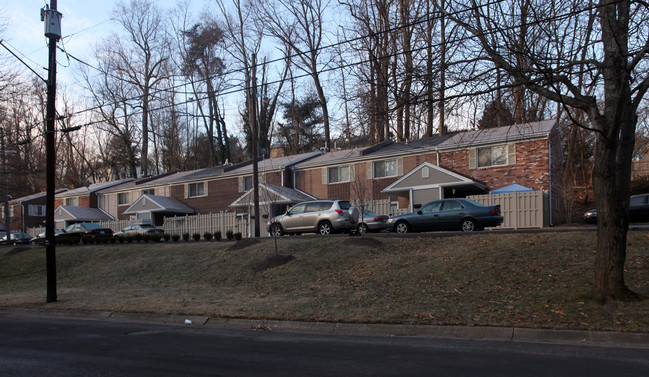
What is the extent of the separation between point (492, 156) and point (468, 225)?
1134 cm

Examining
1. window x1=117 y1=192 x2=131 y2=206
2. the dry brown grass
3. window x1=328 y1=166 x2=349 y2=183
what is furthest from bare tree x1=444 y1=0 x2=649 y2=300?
window x1=117 y1=192 x2=131 y2=206

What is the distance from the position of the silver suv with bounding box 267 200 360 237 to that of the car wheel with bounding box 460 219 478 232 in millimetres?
4492

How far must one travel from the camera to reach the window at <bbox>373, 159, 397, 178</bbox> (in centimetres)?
3409

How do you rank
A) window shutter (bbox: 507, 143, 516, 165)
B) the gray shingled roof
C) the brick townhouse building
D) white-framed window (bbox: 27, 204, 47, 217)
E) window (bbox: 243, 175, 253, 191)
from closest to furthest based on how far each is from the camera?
the brick townhouse building, window shutter (bbox: 507, 143, 516, 165), window (bbox: 243, 175, 253, 191), the gray shingled roof, white-framed window (bbox: 27, 204, 47, 217)

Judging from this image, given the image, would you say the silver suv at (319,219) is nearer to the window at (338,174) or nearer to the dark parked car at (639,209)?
the window at (338,174)

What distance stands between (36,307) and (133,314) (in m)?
4.10

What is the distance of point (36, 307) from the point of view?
14.2 meters

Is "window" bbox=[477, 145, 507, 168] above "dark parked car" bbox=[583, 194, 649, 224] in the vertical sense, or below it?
above

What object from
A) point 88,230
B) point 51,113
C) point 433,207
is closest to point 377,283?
point 433,207

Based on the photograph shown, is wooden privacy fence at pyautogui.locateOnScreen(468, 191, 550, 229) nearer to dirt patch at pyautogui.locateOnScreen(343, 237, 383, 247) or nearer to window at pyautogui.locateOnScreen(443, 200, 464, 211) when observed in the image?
window at pyautogui.locateOnScreen(443, 200, 464, 211)

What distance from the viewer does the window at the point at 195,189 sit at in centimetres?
4362

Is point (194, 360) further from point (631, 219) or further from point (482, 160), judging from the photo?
point (482, 160)

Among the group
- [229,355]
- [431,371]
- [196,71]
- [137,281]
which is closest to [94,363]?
[229,355]

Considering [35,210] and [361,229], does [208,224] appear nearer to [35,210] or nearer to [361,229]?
[361,229]
